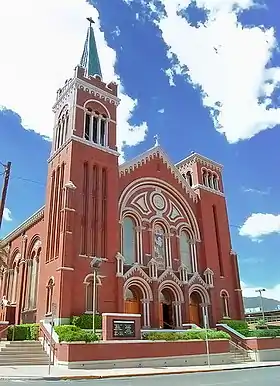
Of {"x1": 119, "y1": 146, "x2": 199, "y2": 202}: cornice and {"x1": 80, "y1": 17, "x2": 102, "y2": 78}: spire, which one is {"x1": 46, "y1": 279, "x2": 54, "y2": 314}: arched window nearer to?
{"x1": 119, "y1": 146, "x2": 199, "y2": 202}: cornice

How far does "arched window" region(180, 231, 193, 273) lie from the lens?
3472cm

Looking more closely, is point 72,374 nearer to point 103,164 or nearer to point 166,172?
point 103,164

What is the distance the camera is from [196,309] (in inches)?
1325

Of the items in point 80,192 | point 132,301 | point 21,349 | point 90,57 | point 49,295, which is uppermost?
point 90,57

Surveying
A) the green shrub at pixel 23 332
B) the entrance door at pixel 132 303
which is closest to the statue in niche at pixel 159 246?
the entrance door at pixel 132 303

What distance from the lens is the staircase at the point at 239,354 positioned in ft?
84.3

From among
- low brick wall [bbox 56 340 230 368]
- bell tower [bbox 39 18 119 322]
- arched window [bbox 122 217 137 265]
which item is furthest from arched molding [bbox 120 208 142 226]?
low brick wall [bbox 56 340 230 368]

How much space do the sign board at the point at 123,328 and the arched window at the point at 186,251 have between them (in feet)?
41.6

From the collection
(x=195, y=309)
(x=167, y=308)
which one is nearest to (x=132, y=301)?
(x=167, y=308)

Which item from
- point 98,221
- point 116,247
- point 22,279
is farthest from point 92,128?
point 22,279

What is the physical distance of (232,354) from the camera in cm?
2588

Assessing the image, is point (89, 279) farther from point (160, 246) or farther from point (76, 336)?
point (160, 246)

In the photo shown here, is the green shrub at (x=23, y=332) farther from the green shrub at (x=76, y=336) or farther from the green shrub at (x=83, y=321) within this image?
the green shrub at (x=76, y=336)

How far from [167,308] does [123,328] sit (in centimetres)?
1086
